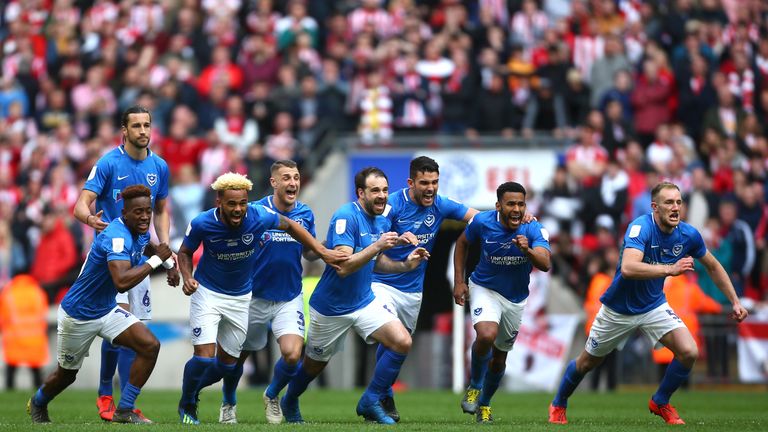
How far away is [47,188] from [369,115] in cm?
594

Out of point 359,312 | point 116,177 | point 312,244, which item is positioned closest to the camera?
point 312,244

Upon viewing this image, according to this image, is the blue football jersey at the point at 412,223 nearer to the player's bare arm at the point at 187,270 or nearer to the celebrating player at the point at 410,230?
the celebrating player at the point at 410,230

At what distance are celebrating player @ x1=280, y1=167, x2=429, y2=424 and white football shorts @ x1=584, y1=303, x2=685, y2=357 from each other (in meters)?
1.96

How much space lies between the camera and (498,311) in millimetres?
14461

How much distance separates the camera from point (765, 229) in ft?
75.7

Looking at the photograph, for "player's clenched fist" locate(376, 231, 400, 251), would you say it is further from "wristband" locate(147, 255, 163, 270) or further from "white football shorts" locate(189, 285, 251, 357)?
"wristband" locate(147, 255, 163, 270)

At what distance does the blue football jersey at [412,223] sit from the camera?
49.1ft

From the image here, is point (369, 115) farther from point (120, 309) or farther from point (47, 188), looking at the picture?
point (120, 309)

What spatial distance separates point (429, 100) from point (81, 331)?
1281 cm

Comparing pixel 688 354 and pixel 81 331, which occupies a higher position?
pixel 81 331

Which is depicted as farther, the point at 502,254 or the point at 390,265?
the point at 390,265

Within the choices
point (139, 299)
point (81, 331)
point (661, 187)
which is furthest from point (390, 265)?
point (81, 331)

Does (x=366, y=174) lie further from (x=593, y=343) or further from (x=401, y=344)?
(x=593, y=343)

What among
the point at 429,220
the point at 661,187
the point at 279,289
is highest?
the point at 661,187
